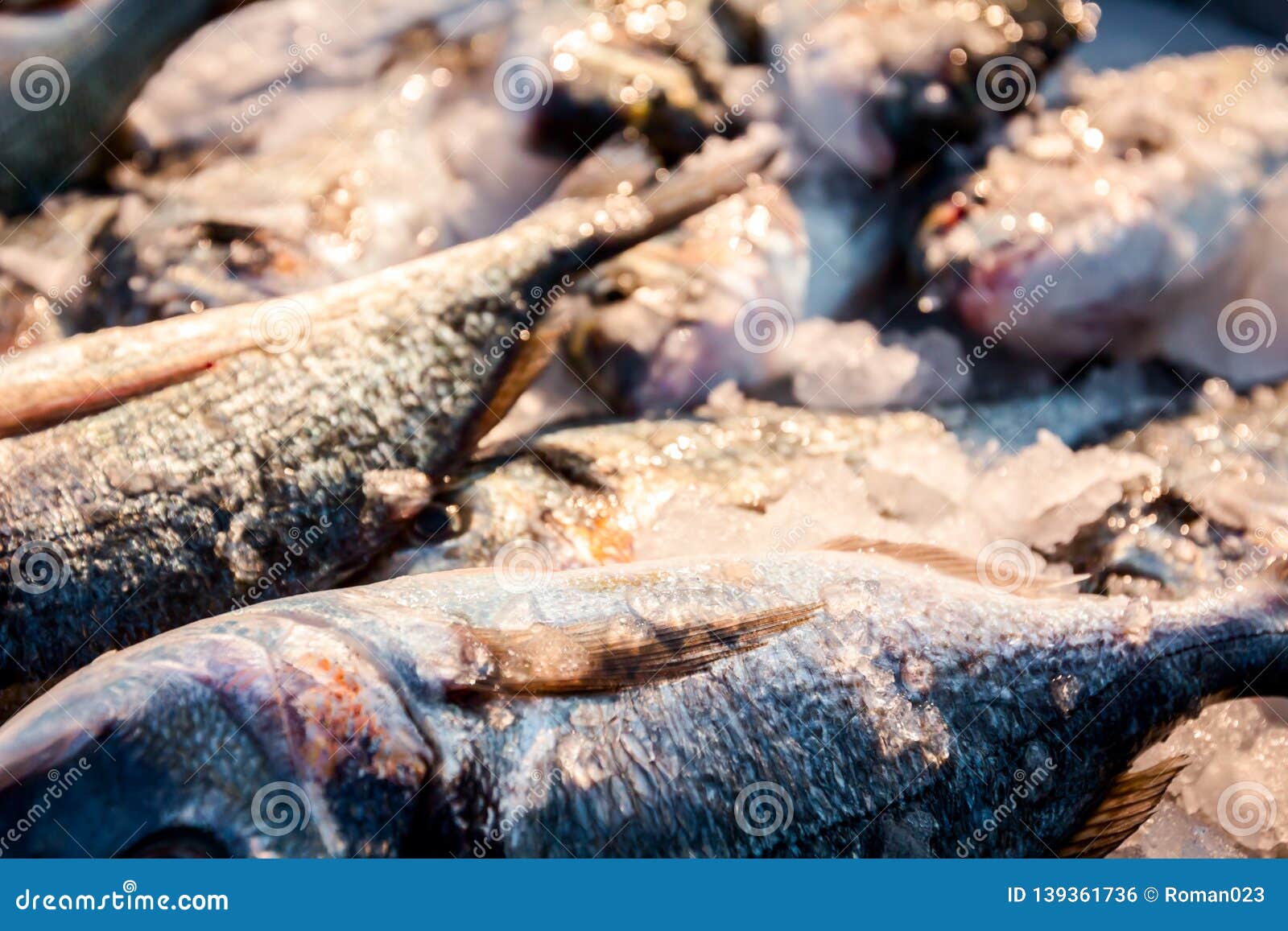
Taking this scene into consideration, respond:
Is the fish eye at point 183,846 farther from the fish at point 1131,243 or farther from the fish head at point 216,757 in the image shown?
the fish at point 1131,243

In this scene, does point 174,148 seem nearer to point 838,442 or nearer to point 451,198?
point 451,198

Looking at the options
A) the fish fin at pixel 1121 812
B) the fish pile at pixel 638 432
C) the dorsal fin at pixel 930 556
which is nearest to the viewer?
the fish pile at pixel 638 432

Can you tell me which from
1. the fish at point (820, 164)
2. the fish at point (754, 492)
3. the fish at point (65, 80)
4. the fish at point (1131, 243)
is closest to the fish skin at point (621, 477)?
the fish at point (754, 492)

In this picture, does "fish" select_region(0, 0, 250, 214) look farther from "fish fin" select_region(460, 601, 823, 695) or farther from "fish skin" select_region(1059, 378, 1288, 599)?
"fish skin" select_region(1059, 378, 1288, 599)

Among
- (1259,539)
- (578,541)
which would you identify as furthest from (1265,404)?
(578,541)

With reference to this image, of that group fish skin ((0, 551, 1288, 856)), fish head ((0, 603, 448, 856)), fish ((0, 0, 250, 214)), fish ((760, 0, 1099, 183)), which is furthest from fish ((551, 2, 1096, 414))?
fish head ((0, 603, 448, 856))
